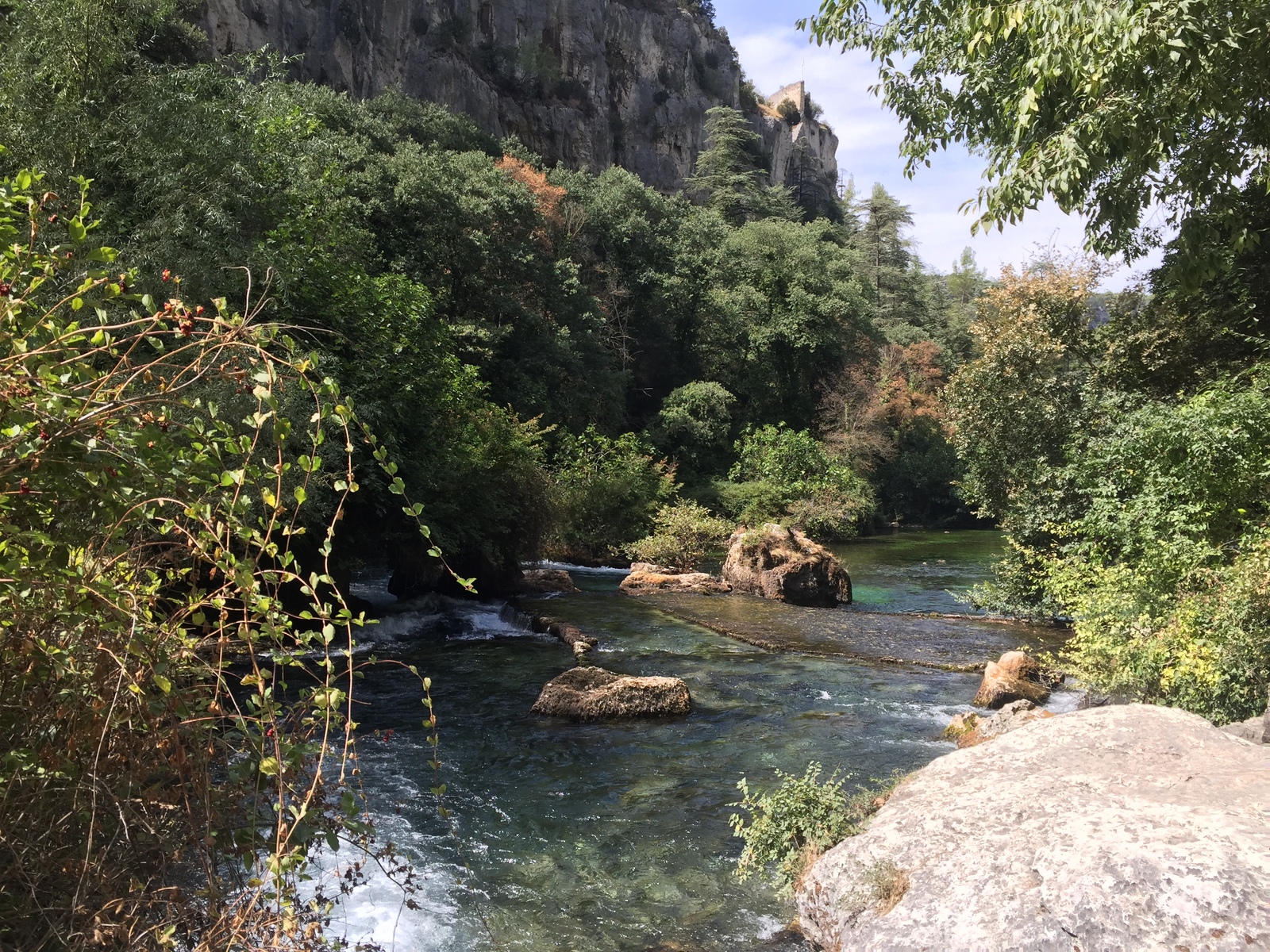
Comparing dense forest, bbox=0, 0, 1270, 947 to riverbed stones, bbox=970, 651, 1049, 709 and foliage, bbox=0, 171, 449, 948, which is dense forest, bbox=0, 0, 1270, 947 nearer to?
foliage, bbox=0, 171, 449, 948

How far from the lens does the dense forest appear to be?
8.27ft

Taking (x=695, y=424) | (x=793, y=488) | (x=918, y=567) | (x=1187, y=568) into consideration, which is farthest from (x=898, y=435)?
(x=1187, y=568)

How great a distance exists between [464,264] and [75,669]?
25710 mm

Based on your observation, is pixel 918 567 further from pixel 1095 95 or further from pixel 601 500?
pixel 1095 95

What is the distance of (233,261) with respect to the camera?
10898 millimetres

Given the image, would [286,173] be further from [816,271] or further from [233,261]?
[816,271]

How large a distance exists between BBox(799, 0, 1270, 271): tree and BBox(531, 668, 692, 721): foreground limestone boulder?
574 centimetres

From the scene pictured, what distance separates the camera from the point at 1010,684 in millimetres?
10039

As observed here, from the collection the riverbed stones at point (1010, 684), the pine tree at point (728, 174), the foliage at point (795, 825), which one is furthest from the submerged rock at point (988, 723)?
the pine tree at point (728, 174)

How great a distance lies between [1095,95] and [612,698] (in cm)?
717

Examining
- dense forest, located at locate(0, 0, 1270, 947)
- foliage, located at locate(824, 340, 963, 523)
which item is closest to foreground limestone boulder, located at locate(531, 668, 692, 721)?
dense forest, located at locate(0, 0, 1270, 947)

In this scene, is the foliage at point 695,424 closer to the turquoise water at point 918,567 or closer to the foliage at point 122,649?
the turquoise water at point 918,567

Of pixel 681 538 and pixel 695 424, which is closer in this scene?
pixel 681 538

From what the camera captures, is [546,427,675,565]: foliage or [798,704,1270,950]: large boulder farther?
[546,427,675,565]: foliage
